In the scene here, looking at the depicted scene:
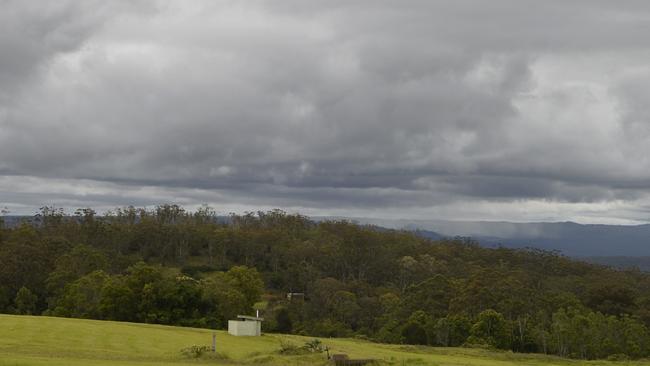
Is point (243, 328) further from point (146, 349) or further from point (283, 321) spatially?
point (283, 321)

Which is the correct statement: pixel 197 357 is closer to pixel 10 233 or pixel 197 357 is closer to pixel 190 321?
pixel 190 321

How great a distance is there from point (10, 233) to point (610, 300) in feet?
275

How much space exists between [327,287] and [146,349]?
57580mm

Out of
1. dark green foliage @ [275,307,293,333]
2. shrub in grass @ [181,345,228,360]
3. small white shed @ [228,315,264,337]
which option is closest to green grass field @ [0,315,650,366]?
shrub in grass @ [181,345,228,360]

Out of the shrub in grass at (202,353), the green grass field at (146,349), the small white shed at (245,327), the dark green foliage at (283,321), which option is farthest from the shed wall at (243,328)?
the dark green foliage at (283,321)

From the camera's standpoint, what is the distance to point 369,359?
41000 mm

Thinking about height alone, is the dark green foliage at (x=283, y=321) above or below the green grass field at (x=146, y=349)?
below

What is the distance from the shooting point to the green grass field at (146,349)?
35625mm

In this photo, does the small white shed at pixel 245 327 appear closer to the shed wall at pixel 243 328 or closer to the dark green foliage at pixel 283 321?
the shed wall at pixel 243 328

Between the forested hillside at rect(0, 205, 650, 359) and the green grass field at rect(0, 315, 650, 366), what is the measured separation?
47.8ft

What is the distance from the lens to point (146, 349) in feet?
136

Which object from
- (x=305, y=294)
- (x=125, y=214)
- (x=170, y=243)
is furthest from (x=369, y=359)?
(x=125, y=214)

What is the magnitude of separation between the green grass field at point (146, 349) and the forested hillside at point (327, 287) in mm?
14571

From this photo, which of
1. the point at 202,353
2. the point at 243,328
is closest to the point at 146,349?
the point at 202,353
